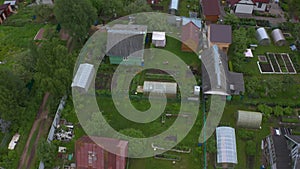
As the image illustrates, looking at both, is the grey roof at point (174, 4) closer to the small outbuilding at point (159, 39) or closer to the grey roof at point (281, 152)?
the small outbuilding at point (159, 39)

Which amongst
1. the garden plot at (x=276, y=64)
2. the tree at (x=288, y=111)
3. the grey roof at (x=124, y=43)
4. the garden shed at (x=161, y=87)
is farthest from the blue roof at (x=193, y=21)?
the tree at (x=288, y=111)

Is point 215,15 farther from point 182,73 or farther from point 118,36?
point 118,36

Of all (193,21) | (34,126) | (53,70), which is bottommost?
(34,126)

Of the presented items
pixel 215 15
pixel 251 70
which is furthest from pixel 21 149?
pixel 215 15

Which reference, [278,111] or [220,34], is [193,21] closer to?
[220,34]

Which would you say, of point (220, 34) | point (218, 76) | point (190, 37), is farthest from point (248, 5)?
point (218, 76)

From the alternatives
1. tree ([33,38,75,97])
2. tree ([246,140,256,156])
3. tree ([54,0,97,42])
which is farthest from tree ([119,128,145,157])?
tree ([54,0,97,42])
